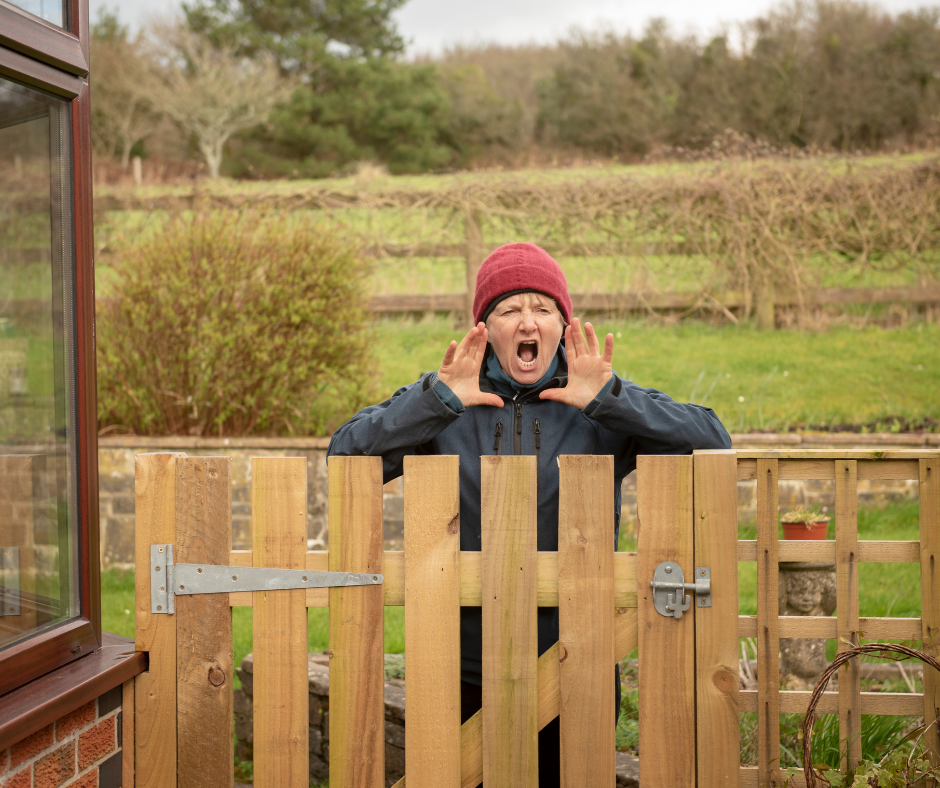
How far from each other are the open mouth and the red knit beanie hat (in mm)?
154

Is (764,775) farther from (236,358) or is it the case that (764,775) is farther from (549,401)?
(236,358)

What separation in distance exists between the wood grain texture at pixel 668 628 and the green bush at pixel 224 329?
4563mm

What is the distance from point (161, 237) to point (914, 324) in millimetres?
8141

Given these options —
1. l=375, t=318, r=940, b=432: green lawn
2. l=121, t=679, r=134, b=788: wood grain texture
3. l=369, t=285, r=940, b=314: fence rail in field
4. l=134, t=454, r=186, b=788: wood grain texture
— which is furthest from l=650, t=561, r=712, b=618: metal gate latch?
l=369, t=285, r=940, b=314: fence rail in field

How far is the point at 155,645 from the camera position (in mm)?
1931

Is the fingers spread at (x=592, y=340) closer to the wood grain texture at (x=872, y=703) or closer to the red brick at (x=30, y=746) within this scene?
the wood grain texture at (x=872, y=703)

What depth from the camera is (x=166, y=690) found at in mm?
1934

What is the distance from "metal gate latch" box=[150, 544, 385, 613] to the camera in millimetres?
1880

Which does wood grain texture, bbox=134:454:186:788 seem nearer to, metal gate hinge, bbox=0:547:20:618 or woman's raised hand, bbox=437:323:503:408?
metal gate hinge, bbox=0:547:20:618

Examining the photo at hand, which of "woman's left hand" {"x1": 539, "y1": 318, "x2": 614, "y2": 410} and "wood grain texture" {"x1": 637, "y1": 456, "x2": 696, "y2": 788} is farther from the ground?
"woman's left hand" {"x1": 539, "y1": 318, "x2": 614, "y2": 410}

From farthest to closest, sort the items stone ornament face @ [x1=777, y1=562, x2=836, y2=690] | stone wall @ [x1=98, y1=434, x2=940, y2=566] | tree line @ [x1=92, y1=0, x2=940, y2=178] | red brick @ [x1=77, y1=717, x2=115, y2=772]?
tree line @ [x1=92, y1=0, x2=940, y2=178] < stone wall @ [x1=98, y1=434, x2=940, y2=566] < stone ornament face @ [x1=777, y1=562, x2=836, y2=690] < red brick @ [x1=77, y1=717, x2=115, y2=772]

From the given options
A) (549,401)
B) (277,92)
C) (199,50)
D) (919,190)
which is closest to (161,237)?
(549,401)

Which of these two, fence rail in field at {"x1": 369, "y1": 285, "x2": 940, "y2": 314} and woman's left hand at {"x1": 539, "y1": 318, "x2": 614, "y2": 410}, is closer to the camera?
woman's left hand at {"x1": 539, "y1": 318, "x2": 614, "y2": 410}

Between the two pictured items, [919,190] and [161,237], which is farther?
[919,190]
